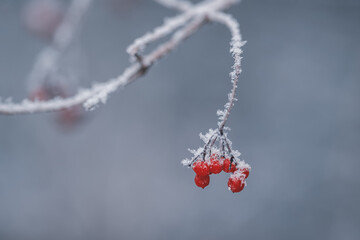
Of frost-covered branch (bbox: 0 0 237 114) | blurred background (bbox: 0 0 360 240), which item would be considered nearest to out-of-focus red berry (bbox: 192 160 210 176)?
frost-covered branch (bbox: 0 0 237 114)

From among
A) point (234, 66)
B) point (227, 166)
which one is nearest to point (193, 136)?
point (227, 166)

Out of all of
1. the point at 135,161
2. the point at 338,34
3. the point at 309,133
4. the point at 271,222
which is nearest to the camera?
→ the point at 338,34

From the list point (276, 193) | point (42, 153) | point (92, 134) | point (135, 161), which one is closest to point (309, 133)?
point (276, 193)

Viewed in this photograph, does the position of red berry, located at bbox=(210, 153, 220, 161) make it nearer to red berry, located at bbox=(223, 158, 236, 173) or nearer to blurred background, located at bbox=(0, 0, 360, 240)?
red berry, located at bbox=(223, 158, 236, 173)

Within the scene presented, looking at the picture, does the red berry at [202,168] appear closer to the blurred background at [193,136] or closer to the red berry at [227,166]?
the red berry at [227,166]

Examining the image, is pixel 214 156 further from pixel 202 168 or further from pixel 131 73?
pixel 131 73

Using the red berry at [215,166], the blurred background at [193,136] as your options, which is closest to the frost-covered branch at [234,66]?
the red berry at [215,166]

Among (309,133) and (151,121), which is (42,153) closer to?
(151,121)
